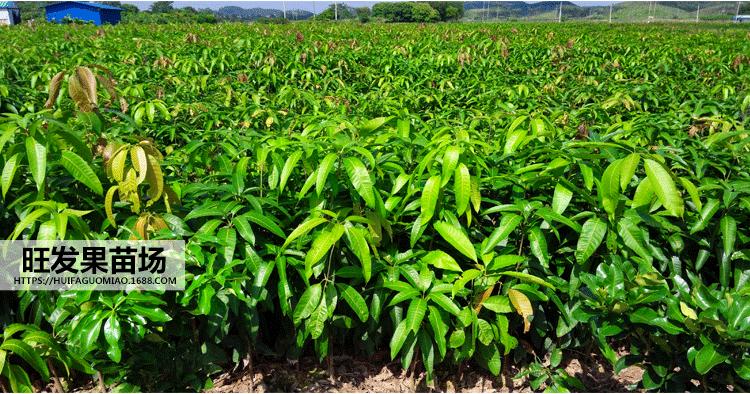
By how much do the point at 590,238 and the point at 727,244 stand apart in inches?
19.2

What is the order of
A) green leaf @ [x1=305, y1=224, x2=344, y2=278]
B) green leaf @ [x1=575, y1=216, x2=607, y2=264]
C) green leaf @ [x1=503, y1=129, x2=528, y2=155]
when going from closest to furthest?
green leaf @ [x1=305, y1=224, x2=344, y2=278] → green leaf @ [x1=575, y1=216, x2=607, y2=264] → green leaf @ [x1=503, y1=129, x2=528, y2=155]

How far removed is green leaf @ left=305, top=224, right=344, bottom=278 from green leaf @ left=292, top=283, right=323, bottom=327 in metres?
0.15

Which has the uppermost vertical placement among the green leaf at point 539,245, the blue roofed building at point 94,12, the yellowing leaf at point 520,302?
the blue roofed building at point 94,12

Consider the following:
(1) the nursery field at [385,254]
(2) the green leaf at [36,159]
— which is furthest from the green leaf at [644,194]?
(2) the green leaf at [36,159]

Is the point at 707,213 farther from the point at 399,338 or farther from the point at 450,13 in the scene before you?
the point at 450,13

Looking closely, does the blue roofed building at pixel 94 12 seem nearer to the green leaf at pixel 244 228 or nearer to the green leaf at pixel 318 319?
the green leaf at pixel 244 228

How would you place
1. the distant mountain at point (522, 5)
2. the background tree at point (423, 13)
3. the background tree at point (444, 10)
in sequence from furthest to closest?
the background tree at point (444, 10) < the background tree at point (423, 13) < the distant mountain at point (522, 5)

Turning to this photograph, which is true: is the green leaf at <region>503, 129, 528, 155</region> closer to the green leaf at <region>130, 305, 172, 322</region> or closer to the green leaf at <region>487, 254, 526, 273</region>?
the green leaf at <region>487, 254, 526, 273</region>

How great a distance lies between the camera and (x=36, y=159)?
1303mm

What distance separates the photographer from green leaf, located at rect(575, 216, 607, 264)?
1452 millimetres

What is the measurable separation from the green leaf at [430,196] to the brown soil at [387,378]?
793mm

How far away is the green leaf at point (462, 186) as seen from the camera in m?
1.43

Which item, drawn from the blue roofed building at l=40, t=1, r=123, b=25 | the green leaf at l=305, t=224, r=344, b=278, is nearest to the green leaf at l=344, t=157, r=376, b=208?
the green leaf at l=305, t=224, r=344, b=278

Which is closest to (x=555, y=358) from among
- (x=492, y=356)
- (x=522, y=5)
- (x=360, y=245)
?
(x=492, y=356)
